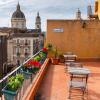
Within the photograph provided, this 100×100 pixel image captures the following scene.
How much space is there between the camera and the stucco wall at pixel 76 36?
15125 millimetres

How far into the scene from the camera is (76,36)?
15203 mm

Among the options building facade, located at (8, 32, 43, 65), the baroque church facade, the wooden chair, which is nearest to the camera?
the wooden chair

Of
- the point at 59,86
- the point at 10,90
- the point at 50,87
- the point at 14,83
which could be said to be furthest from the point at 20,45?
the point at 10,90

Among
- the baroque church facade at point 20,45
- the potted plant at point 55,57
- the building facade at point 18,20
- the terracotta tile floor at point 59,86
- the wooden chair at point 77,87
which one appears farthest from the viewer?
the building facade at point 18,20

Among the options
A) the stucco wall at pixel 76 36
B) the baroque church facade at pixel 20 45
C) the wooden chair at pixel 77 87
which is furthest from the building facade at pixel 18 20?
the wooden chair at pixel 77 87

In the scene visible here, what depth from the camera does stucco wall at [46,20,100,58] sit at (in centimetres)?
1512

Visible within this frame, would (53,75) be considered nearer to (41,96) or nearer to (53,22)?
(41,96)

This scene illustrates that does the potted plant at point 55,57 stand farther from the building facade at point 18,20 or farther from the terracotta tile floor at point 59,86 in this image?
the building facade at point 18,20

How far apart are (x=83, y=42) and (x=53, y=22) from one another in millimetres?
1759

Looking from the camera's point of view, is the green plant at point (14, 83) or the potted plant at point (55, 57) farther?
the potted plant at point (55, 57)

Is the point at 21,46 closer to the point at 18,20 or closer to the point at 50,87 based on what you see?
the point at 18,20

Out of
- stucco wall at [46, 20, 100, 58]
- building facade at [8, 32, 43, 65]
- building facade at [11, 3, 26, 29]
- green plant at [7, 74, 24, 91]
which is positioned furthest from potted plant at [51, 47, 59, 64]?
building facade at [11, 3, 26, 29]

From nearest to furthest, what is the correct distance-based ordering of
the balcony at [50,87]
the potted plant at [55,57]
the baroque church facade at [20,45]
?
the balcony at [50,87], the potted plant at [55,57], the baroque church facade at [20,45]

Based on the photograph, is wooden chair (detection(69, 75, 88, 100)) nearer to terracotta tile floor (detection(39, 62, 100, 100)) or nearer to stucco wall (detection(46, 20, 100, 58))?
terracotta tile floor (detection(39, 62, 100, 100))
